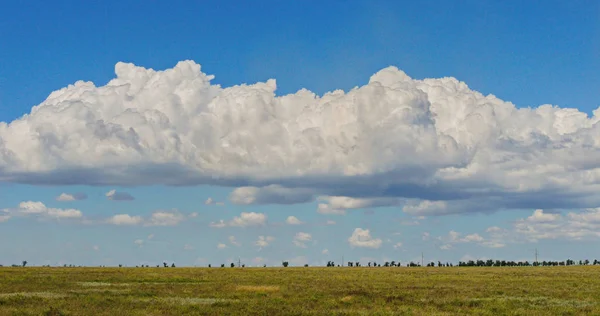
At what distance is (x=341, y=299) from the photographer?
167 ft

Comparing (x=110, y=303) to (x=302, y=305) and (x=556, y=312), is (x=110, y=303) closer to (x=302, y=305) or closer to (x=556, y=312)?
(x=302, y=305)

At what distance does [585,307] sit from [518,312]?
6555 mm

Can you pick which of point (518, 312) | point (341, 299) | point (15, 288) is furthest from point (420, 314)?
point (15, 288)

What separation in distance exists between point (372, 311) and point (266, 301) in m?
9.42

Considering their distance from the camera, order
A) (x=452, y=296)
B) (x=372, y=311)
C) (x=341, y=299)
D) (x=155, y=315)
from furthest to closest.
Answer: (x=452, y=296) → (x=341, y=299) → (x=372, y=311) → (x=155, y=315)

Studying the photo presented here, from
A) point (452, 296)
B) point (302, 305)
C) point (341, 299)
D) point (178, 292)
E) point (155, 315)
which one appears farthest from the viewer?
point (178, 292)

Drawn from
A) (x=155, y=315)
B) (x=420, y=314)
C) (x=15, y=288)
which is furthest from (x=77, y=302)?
(x=420, y=314)

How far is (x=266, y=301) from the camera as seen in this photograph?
4950 centimetres

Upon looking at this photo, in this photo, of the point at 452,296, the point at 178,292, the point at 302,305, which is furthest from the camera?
the point at 178,292

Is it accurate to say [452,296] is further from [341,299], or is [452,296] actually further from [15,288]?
[15,288]

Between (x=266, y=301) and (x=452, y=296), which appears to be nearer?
(x=266, y=301)

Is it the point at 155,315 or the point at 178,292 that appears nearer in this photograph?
the point at 155,315

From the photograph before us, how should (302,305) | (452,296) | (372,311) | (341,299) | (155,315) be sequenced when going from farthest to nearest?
(452,296), (341,299), (302,305), (372,311), (155,315)

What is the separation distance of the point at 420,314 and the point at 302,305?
8720 millimetres
